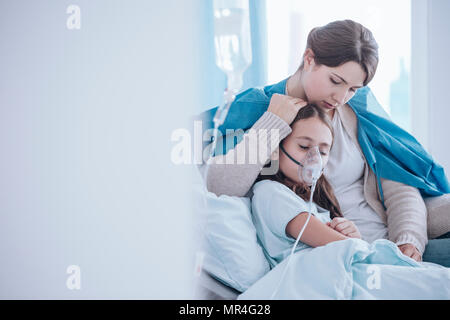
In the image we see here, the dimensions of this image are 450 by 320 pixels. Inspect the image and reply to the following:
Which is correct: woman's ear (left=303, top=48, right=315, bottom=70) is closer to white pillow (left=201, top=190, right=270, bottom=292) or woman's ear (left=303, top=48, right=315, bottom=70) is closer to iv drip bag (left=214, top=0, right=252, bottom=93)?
iv drip bag (left=214, top=0, right=252, bottom=93)

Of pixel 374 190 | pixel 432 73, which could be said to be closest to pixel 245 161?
pixel 374 190

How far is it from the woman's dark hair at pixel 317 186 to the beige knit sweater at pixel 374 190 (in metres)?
0.06

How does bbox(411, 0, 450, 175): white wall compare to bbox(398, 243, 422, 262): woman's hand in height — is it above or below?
above

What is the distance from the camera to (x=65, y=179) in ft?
2.28

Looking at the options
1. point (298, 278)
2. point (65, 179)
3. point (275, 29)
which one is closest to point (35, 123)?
point (65, 179)

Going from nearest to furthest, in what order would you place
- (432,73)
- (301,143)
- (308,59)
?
1. (301,143)
2. (308,59)
3. (432,73)

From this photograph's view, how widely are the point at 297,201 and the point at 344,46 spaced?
1.55ft

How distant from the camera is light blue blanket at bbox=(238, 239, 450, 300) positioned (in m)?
0.76

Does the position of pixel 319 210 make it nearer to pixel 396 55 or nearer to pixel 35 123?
pixel 35 123

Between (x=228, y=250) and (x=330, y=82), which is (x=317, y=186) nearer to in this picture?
(x=330, y=82)

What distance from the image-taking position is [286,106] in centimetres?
109

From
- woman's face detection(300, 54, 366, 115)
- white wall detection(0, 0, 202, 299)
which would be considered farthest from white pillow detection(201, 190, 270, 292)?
woman's face detection(300, 54, 366, 115)

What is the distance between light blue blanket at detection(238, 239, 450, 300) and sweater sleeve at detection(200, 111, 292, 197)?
26 cm

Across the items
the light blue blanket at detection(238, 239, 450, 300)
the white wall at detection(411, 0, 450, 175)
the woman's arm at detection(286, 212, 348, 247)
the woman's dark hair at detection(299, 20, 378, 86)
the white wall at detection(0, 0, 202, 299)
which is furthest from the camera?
the white wall at detection(411, 0, 450, 175)
